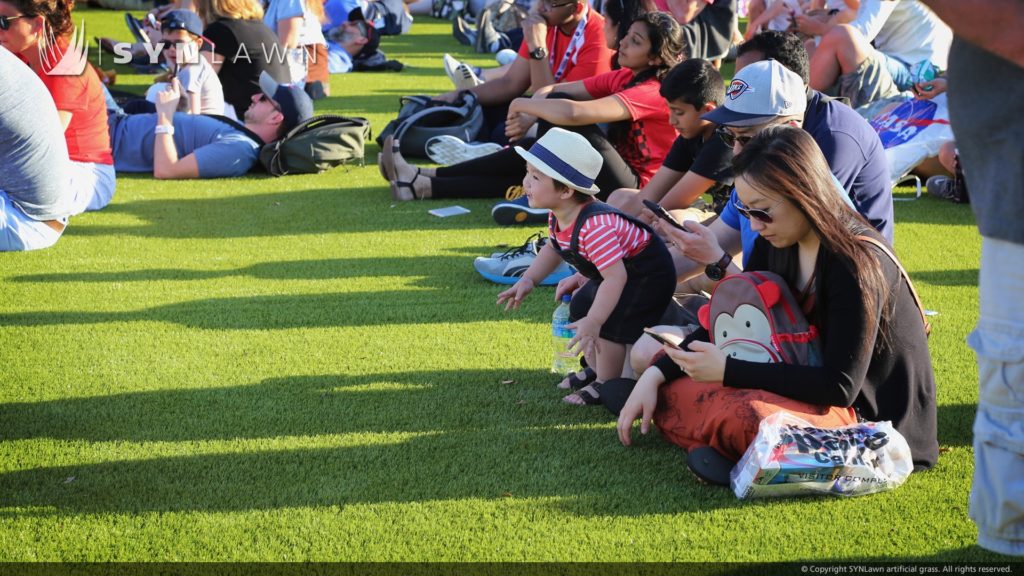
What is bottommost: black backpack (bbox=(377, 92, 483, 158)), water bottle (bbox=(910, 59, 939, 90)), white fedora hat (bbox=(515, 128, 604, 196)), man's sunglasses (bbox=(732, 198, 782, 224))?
black backpack (bbox=(377, 92, 483, 158))

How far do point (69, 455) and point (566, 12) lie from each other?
4.68 meters

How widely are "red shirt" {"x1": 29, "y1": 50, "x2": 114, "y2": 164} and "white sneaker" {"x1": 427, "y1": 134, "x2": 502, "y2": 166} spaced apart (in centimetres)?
234

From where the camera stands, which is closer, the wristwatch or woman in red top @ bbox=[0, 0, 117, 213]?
the wristwatch

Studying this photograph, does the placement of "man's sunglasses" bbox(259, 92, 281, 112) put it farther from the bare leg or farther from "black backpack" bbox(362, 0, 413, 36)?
"black backpack" bbox(362, 0, 413, 36)

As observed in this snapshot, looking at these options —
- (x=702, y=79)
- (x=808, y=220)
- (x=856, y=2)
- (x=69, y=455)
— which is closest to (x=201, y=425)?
(x=69, y=455)

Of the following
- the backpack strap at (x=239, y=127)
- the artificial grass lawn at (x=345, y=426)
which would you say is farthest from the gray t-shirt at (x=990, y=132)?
the backpack strap at (x=239, y=127)

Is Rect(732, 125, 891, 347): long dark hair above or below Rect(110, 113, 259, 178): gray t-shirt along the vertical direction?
above

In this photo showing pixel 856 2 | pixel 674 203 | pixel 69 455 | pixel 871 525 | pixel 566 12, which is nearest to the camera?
pixel 871 525

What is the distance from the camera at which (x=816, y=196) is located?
2918 mm

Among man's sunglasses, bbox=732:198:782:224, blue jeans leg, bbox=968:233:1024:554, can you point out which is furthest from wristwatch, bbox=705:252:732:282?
blue jeans leg, bbox=968:233:1024:554

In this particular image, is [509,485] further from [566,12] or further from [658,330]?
[566,12]

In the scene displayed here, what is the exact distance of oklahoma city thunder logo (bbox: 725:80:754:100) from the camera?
12.1 ft

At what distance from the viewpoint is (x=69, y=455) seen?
3.35 meters

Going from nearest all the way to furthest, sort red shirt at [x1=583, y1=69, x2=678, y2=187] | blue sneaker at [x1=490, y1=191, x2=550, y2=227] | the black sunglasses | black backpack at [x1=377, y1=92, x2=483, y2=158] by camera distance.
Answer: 1. red shirt at [x1=583, y1=69, x2=678, y2=187]
2. the black sunglasses
3. blue sneaker at [x1=490, y1=191, x2=550, y2=227]
4. black backpack at [x1=377, y1=92, x2=483, y2=158]
